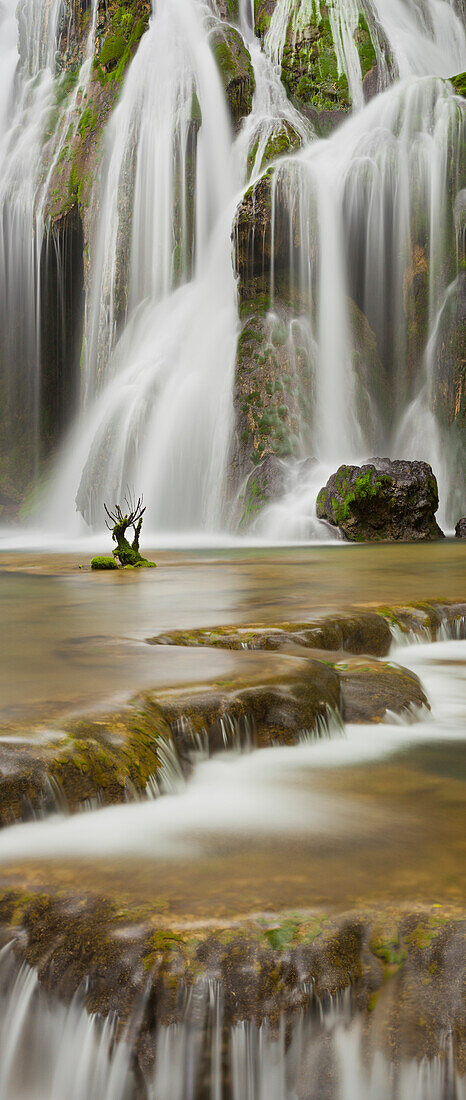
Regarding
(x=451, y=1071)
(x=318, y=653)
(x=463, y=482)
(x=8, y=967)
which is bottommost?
(x=451, y=1071)

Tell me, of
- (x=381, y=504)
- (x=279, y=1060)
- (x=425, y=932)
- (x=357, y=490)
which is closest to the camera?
(x=279, y=1060)

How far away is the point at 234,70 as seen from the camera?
93.9 feet

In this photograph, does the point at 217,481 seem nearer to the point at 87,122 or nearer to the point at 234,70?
the point at 234,70

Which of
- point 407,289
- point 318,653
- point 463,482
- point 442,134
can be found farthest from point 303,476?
point 318,653

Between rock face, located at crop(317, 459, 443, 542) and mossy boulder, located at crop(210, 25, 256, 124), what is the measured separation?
16.4 meters

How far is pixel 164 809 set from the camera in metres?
2.85

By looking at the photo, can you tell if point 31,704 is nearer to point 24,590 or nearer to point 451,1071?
point 451,1071

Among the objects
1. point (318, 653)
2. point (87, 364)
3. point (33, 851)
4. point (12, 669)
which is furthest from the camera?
point (87, 364)

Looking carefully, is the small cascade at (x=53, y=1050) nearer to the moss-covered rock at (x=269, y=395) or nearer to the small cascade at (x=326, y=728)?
the small cascade at (x=326, y=728)

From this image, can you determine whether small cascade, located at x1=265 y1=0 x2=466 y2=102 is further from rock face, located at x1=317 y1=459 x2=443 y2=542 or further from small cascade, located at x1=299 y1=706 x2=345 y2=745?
small cascade, located at x1=299 y1=706 x2=345 y2=745

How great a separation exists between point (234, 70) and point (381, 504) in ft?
63.3

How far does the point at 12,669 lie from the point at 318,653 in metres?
1.67

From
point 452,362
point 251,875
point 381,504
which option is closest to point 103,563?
point 381,504

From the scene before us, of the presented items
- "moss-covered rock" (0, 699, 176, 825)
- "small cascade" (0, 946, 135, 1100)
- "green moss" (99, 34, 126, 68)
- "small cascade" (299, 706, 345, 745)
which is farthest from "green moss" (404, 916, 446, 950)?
"green moss" (99, 34, 126, 68)
